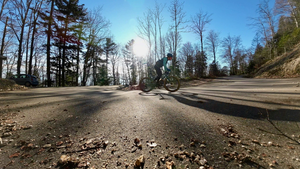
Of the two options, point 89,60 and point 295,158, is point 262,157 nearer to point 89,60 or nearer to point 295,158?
point 295,158

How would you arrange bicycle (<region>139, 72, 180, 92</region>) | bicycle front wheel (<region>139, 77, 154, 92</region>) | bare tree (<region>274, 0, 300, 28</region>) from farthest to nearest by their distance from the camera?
bare tree (<region>274, 0, 300, 28</region>), bicycle front wheel (<region>139, 77, 154, 92</region>), bicycle (<region>139, 72, 180, 92</region>)

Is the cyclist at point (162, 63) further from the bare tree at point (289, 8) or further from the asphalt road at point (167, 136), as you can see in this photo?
the bare tree at point (289, 8)

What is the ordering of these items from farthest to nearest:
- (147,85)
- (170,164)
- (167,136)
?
(147,85), (167,136), (170,164)

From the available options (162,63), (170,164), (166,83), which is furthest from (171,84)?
(170,164)

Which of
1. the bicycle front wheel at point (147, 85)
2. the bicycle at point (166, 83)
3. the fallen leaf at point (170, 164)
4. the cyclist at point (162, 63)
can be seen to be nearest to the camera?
the fallen leaf at point (170, 164)

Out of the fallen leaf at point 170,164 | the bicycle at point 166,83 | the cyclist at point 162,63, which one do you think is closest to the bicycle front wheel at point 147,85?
the bicycle at point 166,83

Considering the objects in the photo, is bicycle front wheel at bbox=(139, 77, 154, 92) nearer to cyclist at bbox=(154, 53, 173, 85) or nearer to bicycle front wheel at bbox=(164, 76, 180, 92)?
cyclist at bbox=(154, 53, 173, 85)

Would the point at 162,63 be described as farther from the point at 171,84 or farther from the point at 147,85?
the point at 147,85

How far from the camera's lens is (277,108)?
99.8 inches

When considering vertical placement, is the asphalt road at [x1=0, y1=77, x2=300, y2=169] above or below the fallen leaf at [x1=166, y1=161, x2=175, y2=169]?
above

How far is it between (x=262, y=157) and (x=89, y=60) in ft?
91.9

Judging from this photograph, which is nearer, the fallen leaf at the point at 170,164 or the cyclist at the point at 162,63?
the fallen leaf at the point at 170,164

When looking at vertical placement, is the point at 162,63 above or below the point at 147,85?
above

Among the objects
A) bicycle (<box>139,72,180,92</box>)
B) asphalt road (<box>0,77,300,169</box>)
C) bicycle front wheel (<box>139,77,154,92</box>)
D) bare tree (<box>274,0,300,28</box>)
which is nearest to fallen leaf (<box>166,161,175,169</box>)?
asphalt road (<box>0,77,300,169</box>)
